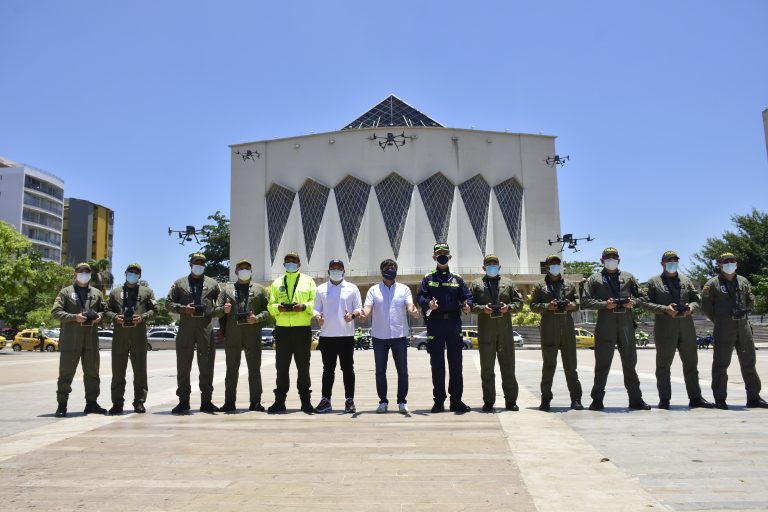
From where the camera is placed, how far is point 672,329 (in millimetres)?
7883

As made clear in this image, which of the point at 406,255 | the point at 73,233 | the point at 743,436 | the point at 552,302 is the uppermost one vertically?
the point at 73,233

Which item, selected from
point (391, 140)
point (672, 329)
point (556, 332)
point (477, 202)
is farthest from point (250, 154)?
point (672, 329)

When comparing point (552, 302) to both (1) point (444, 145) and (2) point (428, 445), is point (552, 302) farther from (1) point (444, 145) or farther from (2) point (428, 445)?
(1) point (444, 145)

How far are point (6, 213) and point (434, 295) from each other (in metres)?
87.0

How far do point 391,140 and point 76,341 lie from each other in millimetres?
59334

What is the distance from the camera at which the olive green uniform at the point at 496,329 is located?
25.5ft

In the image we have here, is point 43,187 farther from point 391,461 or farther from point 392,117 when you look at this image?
point 391,461

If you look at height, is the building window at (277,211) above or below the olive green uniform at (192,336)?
above

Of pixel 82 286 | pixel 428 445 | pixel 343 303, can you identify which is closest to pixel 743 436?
pixel 428 445

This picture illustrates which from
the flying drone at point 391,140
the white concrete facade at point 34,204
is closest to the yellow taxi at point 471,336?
the flying drone at point 391,140

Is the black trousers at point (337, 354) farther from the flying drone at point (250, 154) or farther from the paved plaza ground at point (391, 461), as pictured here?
the flying drone at point (250, 154)

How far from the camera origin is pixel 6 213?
8025 cm

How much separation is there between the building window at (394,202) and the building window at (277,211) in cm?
1004

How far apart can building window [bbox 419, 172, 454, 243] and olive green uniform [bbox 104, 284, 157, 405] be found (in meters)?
59.7
